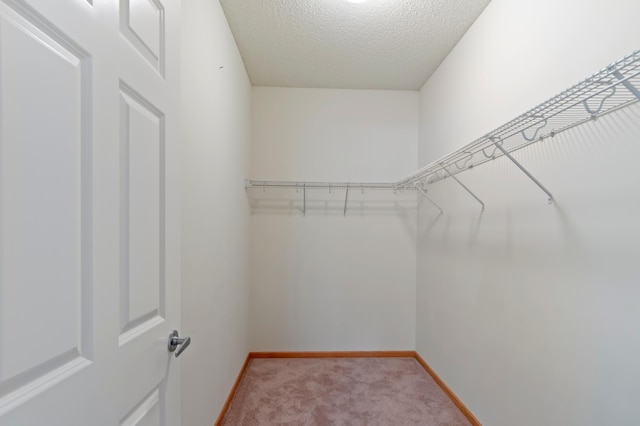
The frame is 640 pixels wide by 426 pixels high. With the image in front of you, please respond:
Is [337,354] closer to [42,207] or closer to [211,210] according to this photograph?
[211,210]

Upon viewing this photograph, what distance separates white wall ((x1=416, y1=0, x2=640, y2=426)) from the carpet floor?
0.27m

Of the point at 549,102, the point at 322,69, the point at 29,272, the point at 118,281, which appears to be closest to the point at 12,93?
the point at 29,272

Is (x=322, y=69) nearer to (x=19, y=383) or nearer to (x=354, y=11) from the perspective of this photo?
(x=354, y=11)

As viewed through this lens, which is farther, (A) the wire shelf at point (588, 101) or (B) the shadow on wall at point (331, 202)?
(B) the shadow on wall at point (331, 202)

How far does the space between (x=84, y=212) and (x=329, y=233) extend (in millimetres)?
2413

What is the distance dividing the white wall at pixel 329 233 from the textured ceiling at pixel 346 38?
30 cm

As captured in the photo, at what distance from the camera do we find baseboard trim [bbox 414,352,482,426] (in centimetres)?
192

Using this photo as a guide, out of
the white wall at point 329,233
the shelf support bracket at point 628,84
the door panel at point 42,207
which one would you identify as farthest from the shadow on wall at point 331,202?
the door panel at point 42,207

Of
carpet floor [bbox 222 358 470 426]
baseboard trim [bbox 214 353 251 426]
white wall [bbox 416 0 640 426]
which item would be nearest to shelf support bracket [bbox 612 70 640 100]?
white wall [bbox 416 0 640 426]

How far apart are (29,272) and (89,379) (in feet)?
0.85

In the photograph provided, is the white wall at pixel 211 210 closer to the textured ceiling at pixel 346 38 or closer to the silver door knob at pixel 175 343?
the textured ceiling at pixel 346 38

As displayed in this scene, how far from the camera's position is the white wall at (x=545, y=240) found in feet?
3.34

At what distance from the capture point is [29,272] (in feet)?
1.58

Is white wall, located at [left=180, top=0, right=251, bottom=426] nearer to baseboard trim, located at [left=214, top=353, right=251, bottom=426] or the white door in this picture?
baseboard trim, located at [left=214, top=353, right=251, bottom=426]
